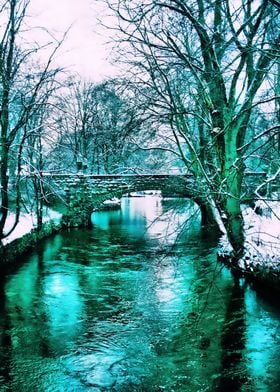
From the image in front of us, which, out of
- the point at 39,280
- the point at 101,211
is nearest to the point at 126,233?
the point at 39,280

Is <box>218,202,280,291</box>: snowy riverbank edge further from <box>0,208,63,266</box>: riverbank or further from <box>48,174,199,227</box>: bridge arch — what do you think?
<box>48,174,199,227</box>: bridge arch

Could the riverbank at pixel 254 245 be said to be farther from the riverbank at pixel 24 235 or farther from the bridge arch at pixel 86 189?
the bridge arch at pixel 86 189

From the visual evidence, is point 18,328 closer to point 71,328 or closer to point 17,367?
point 71,328

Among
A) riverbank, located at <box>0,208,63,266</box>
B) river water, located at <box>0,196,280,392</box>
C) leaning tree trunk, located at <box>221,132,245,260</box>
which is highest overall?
leaning tree trunk, located at <box>221,132,245,260</box>

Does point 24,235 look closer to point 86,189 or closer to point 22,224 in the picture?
point 22,224

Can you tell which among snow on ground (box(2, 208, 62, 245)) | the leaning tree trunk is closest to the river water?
the leaning tree trunk

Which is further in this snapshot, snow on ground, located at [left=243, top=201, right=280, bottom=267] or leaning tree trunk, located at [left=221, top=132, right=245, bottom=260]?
leaning tree trunk, located at [left=221, top=132, right=245, bottom=260]

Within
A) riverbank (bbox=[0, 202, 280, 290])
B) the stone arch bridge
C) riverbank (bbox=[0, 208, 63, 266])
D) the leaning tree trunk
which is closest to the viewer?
riverbank (bbox=[0, 202, 280, 290])

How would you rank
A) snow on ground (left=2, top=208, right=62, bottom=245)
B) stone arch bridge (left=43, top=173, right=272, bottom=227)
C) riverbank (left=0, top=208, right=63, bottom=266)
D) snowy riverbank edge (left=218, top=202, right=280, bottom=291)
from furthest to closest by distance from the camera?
stone arch bridge (left=43, top=173, right=272, bottom=227) < snow on ground (left=2, top=208, right=62, bottom=245) < riverbank (left=0, top=208, right=63, bottom=266) < snowy riverbank edge (left=218, top=202, right=280, bottom=291)

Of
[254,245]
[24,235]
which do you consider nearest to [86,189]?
[24,235]

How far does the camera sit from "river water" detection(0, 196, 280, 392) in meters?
5.95

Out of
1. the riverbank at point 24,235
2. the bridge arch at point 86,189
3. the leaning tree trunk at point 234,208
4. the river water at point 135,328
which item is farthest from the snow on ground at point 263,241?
the bridge arch at point 86,189

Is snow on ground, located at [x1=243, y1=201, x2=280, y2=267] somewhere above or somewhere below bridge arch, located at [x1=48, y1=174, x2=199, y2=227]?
below

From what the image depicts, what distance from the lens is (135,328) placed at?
7938mm
